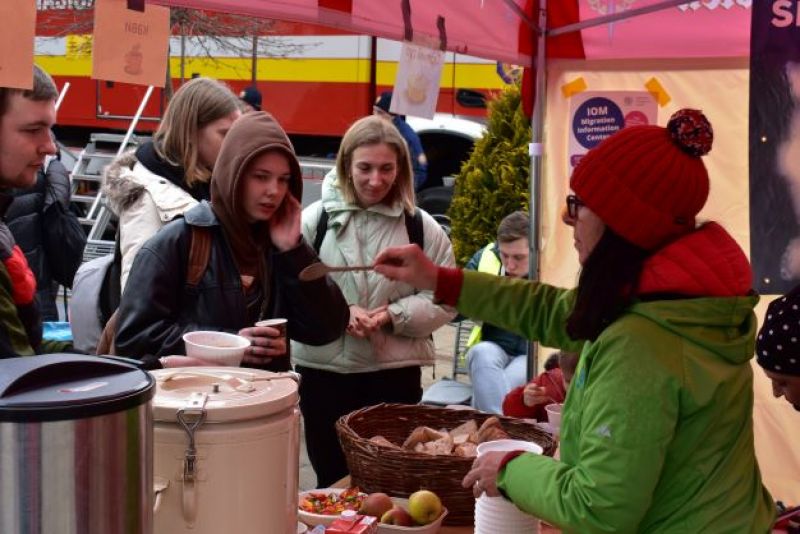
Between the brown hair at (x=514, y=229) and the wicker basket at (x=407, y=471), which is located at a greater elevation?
→ the brown hair at (x=514, y=229)

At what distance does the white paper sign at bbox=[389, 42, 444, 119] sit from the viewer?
10.4 feet

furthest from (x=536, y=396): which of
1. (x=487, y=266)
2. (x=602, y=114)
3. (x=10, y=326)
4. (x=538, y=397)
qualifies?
(x=487, y=266)

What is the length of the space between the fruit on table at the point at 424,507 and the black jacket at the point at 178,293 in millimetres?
660

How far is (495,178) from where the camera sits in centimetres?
742

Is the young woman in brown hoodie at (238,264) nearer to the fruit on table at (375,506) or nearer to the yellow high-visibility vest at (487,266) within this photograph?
the fruit on table at (375,506)

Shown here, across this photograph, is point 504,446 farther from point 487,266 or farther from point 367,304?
point 487,266

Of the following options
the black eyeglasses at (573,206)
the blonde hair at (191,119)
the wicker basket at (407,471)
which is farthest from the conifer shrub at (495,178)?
the black eyeglasses at (573,206)

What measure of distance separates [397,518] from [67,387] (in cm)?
111

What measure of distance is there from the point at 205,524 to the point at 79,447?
1.26 feet

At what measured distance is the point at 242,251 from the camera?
2.78 metres

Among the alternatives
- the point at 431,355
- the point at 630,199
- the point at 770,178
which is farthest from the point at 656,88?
the point at 630,199

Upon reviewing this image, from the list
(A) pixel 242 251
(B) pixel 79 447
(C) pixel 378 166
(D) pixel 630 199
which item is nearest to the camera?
(B) pixel 79 447

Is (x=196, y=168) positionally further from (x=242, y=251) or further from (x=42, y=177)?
(x=42, y=177)

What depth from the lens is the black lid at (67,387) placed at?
122 cm
